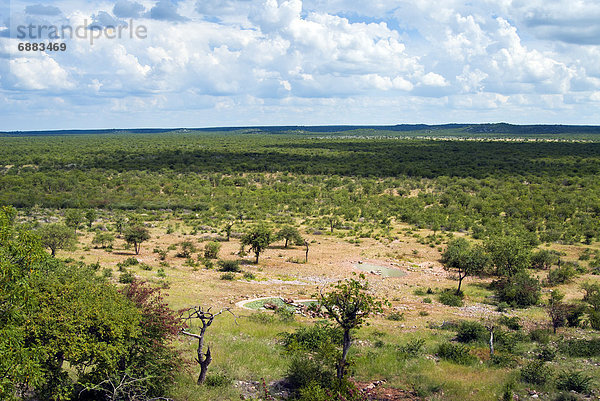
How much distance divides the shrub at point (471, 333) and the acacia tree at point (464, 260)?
6901mm

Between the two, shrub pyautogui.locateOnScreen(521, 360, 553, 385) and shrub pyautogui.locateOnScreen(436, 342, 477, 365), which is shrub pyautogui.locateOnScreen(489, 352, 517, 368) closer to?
shrub pyautogui.locateOnScreen(436, 342, 477, 365)

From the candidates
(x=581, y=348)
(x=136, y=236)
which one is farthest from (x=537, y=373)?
(x=136, y=236)

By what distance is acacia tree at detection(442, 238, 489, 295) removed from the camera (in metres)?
25.9

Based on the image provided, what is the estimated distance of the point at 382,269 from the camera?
3167 centimetres

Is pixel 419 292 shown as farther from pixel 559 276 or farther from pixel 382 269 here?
pixel 559 276

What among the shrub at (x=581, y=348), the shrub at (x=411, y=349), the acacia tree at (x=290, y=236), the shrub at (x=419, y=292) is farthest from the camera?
the acacia tree at (x=290, y=236)

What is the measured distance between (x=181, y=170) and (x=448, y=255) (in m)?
65.3

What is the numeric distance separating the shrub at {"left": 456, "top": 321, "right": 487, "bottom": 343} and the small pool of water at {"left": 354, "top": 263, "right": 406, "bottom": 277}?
12279 mm

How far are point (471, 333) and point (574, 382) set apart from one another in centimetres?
490

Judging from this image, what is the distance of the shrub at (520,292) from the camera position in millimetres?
23250

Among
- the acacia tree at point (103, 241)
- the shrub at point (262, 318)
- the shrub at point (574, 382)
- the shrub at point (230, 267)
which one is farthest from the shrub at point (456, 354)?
the acacia tree at point (103, 241)

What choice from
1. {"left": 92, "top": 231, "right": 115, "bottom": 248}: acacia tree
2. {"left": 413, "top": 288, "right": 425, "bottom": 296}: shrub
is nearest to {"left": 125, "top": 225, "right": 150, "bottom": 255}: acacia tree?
{"left": 92, "top": 231, "right": 115, "bottom": 248}: acacia tree

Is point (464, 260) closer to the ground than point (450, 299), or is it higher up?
higher up

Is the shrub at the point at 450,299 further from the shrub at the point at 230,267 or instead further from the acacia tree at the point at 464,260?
the shrub at the point at 230,267
